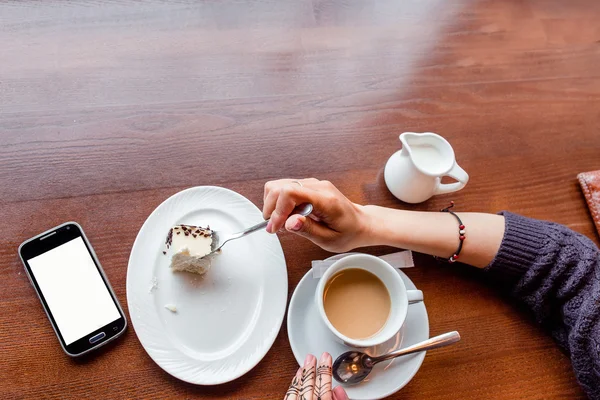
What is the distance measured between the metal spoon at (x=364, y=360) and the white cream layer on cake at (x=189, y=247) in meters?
0.34

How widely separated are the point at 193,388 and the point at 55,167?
550mm

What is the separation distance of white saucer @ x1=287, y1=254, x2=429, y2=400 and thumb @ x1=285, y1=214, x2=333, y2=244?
0.07 m

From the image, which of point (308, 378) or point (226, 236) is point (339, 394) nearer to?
point (308, 378)

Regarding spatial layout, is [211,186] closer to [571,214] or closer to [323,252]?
[323,252]

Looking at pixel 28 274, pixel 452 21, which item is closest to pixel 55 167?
pixel 28 274

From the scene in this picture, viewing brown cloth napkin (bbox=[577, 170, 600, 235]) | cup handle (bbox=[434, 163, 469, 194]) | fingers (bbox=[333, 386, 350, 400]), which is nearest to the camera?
fingers (bbox=[333, 386, 350, 400])

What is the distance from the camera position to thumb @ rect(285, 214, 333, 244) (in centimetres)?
80

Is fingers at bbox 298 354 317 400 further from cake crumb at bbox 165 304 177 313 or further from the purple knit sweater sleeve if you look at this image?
the purple knit sweater sleeve

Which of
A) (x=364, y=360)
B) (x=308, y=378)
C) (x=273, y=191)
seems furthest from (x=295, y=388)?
(x=273, y=191)

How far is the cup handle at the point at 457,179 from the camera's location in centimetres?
89

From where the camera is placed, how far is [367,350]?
0.88 meters

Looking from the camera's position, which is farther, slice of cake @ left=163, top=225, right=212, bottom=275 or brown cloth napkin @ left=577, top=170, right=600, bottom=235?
brown cloth napkin @ left=577, top=170, right=600, bottom=235

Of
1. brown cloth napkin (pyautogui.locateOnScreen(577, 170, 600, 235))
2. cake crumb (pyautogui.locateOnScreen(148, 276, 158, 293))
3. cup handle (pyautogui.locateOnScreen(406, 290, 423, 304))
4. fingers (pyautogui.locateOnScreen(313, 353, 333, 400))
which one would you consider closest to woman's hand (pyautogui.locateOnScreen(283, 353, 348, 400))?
fingers (pyautogui.locateOnScreen(313, 353, 333, 400))

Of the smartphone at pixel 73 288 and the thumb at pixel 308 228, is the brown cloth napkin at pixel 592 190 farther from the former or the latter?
the smartphone at pixel 73 288
